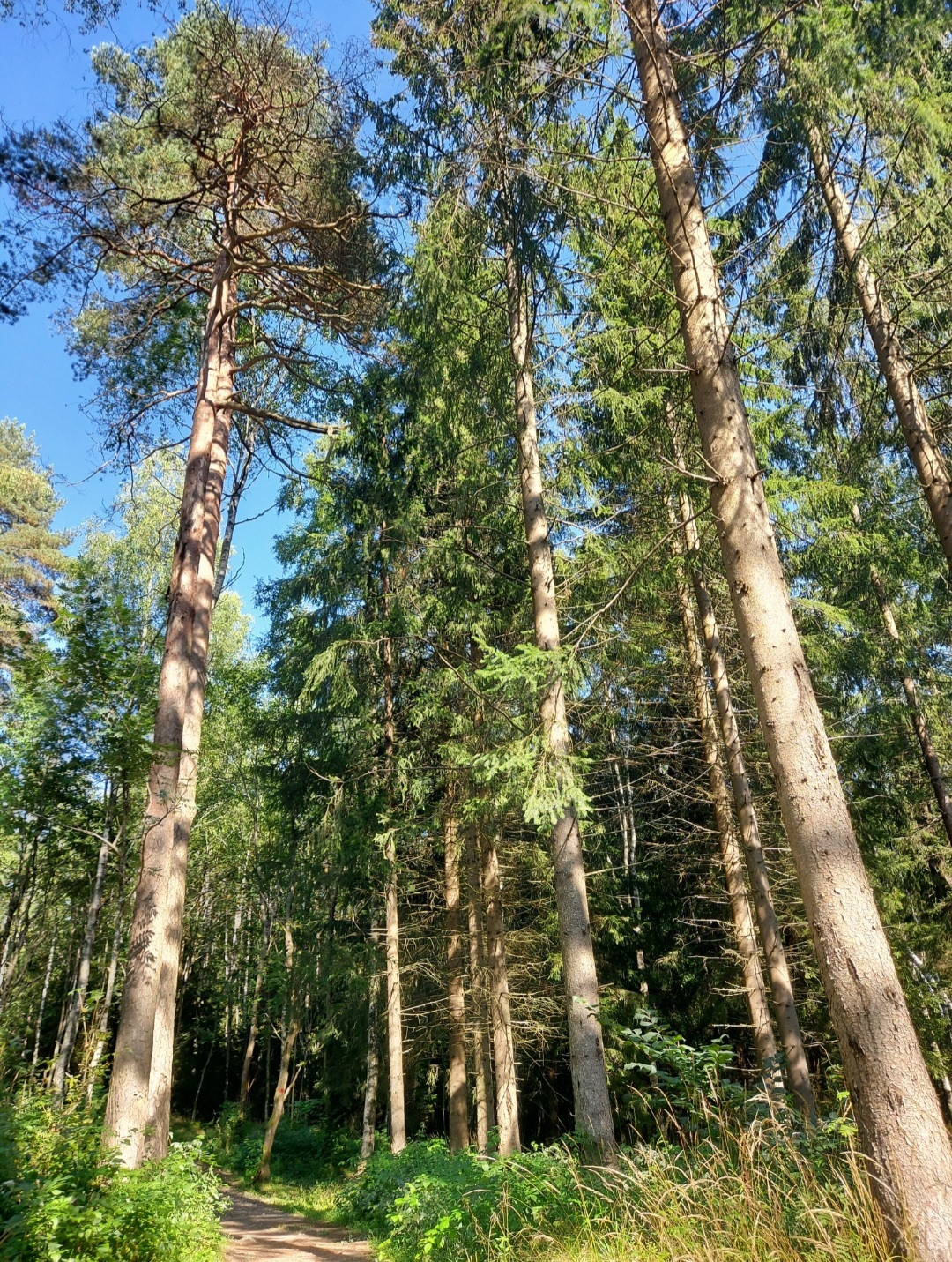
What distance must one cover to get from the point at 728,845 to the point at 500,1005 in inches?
151

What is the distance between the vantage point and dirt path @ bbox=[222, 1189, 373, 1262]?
301 inches

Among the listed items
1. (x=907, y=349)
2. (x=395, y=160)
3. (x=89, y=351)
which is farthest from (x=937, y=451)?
(x=89, y=351)

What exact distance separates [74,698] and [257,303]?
4.85m

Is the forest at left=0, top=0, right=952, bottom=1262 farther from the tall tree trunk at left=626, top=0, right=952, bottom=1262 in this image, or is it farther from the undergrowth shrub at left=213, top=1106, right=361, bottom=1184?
the undergrowth shrub at left=213, top=1106, right=361, bottom=1184

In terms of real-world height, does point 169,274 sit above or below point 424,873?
above

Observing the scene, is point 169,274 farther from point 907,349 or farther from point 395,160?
point 907,349

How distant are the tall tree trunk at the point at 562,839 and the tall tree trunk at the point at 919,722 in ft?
20.7

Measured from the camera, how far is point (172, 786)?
21.0 feet

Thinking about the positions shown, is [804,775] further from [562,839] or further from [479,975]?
[479,975]

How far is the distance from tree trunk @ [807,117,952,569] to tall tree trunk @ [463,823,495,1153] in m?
7.44

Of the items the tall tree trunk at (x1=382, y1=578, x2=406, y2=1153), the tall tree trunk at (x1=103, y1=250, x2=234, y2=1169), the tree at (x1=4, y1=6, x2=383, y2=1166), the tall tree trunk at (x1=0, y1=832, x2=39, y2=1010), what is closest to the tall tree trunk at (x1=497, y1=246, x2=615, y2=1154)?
the tree at (x1=4, y1=6, x2=383, y2=1166)

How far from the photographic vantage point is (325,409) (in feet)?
33.1

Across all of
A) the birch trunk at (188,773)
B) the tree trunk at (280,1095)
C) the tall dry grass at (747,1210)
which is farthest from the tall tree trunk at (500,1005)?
Answer: the tree trunk at (280,1095)

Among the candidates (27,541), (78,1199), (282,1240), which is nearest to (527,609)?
(78,1199)
